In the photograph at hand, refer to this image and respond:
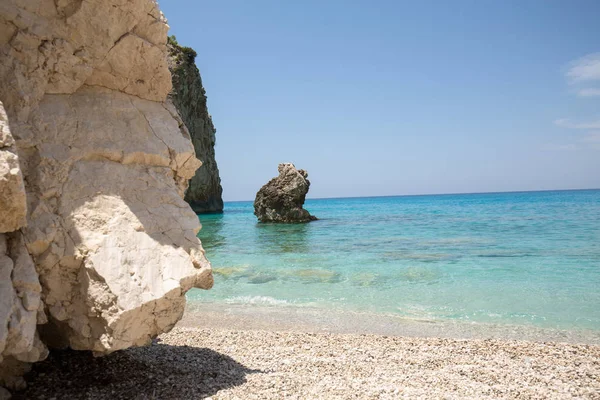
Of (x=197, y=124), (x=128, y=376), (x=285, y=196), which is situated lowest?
(x=128, y=376)

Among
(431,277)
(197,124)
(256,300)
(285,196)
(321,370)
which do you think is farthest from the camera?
(197,124)

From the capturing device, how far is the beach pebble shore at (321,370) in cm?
451

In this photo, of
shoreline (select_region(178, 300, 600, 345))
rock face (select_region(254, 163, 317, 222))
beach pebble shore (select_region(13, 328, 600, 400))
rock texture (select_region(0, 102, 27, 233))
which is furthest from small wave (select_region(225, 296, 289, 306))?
rock face (select_region(254, 163, 317, 222))

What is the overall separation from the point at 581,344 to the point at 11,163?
8.48m

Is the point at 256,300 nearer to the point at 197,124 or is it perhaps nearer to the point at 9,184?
the point at 9,184

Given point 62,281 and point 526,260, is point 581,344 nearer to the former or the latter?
point 62,281

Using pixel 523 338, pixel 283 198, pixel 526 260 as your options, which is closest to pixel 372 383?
pixel 523 338

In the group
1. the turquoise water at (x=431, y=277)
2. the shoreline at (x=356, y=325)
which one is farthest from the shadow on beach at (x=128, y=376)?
the turquoise water at (x=431, y=277)

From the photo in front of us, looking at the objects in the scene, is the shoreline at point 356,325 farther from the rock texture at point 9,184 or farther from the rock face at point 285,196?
the rock face at point 285,196

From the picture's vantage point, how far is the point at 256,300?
10766 millimetres

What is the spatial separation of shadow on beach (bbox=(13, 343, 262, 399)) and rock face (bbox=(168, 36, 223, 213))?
39.8 meters

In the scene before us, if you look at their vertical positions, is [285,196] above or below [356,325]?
above

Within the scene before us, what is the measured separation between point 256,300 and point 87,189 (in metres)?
7.25

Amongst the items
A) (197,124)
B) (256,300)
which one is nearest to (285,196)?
(197,124)
